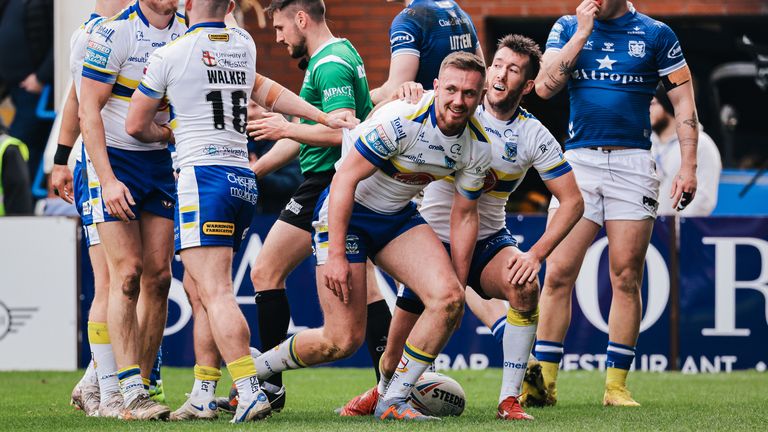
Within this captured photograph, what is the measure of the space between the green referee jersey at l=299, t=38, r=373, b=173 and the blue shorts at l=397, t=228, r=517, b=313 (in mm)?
905

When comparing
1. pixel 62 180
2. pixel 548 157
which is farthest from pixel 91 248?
pixel 548 157

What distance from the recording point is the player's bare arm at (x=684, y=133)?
7.56 metres

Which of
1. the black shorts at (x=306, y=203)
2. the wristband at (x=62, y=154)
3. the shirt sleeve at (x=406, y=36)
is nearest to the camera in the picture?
the black shorts at (x=306, y=203)

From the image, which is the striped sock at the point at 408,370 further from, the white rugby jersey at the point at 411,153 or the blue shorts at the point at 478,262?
the white rugby jersey at the point at 411,153

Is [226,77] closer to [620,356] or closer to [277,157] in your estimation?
[277,157]

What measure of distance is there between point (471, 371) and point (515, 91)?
14.0ft

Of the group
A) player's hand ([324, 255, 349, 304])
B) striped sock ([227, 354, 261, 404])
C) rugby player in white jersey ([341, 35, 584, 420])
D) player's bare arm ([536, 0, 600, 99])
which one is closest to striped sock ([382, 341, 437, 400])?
rugby player in white jersey ([341, 35, 584, 420])

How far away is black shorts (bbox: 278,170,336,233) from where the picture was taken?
23.9 ft

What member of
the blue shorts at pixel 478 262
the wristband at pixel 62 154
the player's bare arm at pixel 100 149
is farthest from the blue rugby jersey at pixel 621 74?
the wristband at pixel 62 154

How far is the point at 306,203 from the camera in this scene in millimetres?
7289

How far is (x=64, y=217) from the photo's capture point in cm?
1080

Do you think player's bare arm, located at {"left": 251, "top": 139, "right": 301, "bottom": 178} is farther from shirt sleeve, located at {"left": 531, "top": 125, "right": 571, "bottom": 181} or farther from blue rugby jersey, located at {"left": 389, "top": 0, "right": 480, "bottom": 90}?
shirt sleeve, located at {"left": 531, "top": 125, "right": 571, "bottom": 181}

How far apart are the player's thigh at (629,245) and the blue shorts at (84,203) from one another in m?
2.95

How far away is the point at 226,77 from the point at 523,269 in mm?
1760
